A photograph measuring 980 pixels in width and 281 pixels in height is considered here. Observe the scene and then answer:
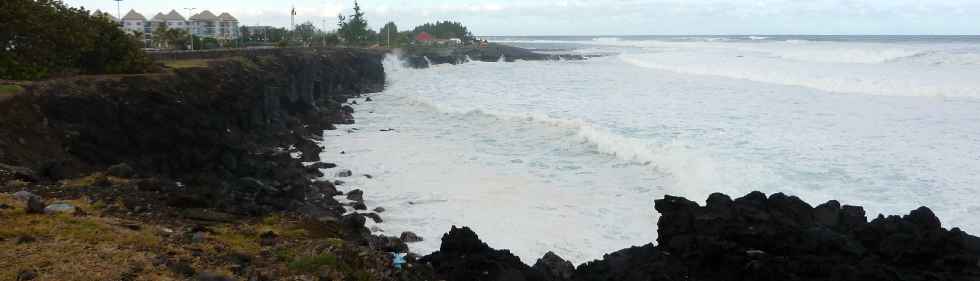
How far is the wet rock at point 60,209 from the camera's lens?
9.41m

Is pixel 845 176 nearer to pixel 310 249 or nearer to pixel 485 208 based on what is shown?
pixel 485 208

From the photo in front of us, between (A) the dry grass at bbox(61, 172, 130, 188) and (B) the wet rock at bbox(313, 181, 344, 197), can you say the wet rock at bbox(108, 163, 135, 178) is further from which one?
(B) the wet rock at bbox(313, 181, 344, 197)

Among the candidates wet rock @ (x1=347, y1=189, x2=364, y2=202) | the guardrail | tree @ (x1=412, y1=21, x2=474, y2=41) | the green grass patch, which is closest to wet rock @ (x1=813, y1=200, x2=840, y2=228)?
the green grass patch

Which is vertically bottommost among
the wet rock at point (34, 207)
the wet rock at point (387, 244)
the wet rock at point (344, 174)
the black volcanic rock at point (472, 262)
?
the wet rock at point (344, 174)

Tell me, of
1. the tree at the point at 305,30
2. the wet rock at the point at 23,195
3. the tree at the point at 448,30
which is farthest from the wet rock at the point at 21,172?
the tree at the point at 448,30

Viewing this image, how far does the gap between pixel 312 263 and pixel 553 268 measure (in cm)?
369

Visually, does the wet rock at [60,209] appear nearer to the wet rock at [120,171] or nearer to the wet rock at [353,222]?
the wet rock at [120,171]

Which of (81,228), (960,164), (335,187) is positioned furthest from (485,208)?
(960,164)

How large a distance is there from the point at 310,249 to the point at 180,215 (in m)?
2.59

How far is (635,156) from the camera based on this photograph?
818 inches

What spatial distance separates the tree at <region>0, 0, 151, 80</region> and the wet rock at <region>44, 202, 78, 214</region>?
1154cm

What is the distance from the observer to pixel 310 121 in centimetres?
3056

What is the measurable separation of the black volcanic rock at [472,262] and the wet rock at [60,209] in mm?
4717

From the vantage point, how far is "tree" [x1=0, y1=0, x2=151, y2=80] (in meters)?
19.6
